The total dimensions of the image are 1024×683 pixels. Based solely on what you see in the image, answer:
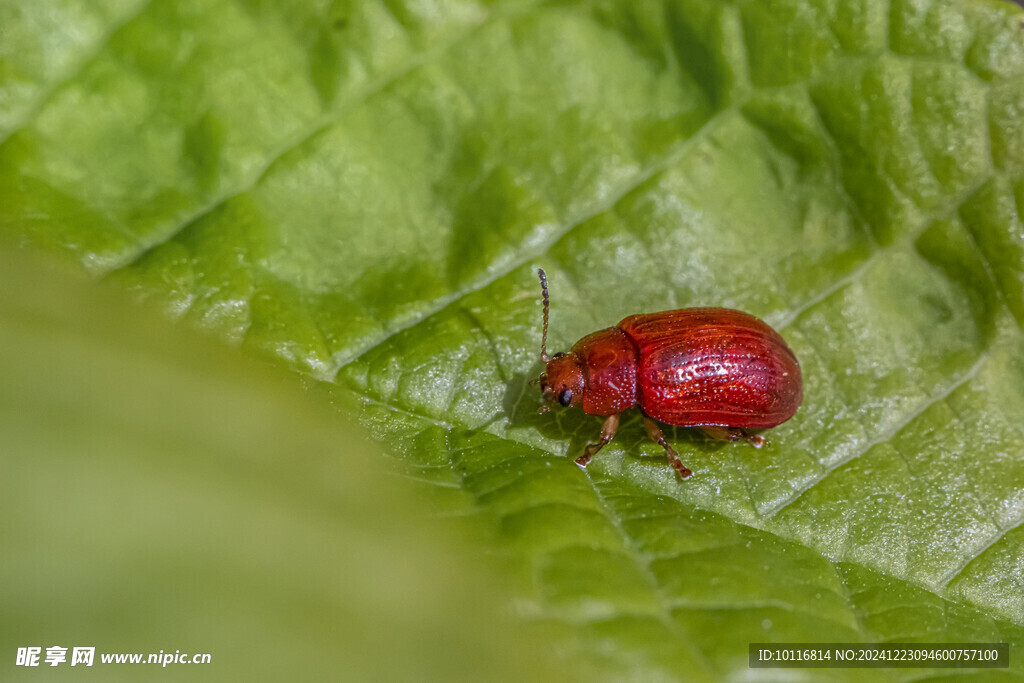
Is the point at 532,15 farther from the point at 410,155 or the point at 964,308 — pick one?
the point at 964,308


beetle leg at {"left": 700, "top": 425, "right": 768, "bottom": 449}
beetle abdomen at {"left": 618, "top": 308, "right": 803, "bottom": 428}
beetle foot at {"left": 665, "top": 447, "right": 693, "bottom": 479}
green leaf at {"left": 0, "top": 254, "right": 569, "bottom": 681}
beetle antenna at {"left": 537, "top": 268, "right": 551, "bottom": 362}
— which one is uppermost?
beetle antenna at {"left": 537, "top": 268, "right": 551, "bottom": 362}

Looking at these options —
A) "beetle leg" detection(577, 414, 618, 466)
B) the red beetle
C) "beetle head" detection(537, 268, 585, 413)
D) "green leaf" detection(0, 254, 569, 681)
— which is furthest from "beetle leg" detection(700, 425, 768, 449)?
"green leaf" detection(0, 254, 569, 681)

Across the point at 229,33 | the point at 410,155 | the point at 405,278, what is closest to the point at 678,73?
the point at 410,155

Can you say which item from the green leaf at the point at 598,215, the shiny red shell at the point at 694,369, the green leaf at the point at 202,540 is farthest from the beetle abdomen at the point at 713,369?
the green leaf at the point at 202,540

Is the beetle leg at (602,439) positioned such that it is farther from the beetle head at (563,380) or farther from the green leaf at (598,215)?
the beetle head at (563,380)

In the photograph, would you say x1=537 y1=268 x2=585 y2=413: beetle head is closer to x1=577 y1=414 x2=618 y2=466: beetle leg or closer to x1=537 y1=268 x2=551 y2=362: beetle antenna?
x1=537 y1=268 x2=551 y2=362: beetle antenna

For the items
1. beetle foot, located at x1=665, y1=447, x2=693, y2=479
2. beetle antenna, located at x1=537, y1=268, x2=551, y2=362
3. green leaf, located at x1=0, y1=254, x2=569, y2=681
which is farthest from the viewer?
beetle antenna, located at x1=537, y1=268, x2=551, y2=362
